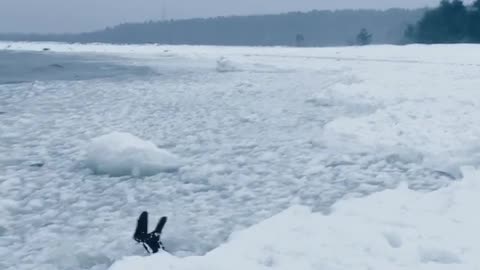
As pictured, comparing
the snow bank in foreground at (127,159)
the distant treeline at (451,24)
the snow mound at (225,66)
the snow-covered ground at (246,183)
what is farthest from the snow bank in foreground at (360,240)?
the distant treeline at (451,24)

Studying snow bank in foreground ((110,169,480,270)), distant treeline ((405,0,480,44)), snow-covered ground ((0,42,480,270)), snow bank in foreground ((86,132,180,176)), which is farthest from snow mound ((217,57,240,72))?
distant treeline ((405,0,480,44))

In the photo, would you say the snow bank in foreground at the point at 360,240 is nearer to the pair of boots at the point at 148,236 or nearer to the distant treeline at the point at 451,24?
the pair of boots at the point at 148,236

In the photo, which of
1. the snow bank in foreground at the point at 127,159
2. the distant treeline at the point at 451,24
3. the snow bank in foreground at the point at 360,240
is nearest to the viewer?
the snow bank in foreground at the point at 360,240

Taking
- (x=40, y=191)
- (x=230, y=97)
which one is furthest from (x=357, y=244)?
(x=230, y=97)

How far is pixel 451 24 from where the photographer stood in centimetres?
4878

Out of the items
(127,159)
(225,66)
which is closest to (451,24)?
(225,66)

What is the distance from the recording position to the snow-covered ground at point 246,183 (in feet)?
12.5

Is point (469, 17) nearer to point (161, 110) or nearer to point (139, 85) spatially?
point (139, 85)

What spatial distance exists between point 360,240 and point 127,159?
9.98 ft

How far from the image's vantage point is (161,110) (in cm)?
1049

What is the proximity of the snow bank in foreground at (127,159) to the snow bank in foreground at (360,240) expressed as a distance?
79.5 inches

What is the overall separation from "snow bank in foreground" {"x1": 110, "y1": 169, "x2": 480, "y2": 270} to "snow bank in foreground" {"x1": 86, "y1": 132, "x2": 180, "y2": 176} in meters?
2.02

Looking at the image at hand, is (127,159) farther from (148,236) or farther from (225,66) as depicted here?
(225,66)

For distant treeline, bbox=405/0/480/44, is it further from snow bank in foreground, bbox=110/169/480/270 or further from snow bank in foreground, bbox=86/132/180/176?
snow bank in foreground, bbox=110/169/480/270
